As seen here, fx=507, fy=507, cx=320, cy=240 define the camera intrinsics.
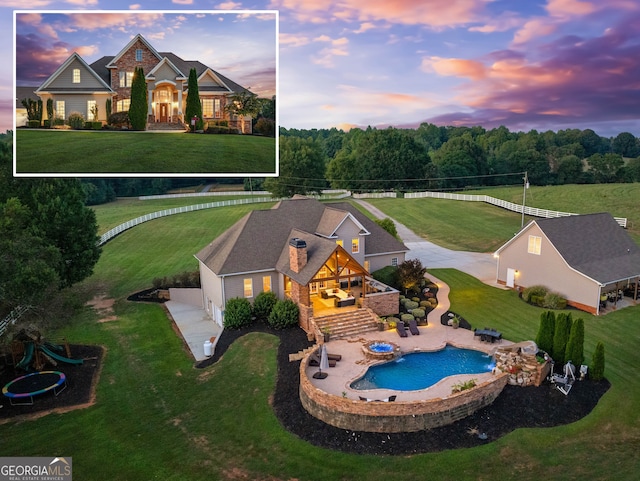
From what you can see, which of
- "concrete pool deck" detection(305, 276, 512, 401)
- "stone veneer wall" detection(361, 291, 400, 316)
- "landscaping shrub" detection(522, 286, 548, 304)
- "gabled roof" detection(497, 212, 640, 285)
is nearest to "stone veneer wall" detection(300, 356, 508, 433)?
"concrete pool deck" detection(305, 276, 512, 401)

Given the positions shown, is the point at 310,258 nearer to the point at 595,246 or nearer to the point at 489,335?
the point at 489,335

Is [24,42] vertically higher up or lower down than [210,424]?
higher up

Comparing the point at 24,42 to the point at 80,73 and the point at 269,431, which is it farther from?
the point at 269,431

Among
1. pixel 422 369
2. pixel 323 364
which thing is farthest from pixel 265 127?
pixel 422 369

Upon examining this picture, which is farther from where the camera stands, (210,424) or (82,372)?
(82,372)

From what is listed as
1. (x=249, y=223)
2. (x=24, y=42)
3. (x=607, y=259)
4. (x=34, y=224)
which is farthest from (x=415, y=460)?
(x=34, y=224)

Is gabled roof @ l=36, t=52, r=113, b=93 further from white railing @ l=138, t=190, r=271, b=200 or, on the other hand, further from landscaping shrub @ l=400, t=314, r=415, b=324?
white railing @ l=138, t=190, r=271, b=200

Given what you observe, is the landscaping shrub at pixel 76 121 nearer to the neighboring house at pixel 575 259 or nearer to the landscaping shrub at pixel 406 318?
the landscaping shrub at pixel 406 318

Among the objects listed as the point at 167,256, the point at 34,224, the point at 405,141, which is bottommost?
the point at 167,256

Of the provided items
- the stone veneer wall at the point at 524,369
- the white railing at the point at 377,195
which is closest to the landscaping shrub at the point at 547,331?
the stone veneer wall at the point at 524,369
